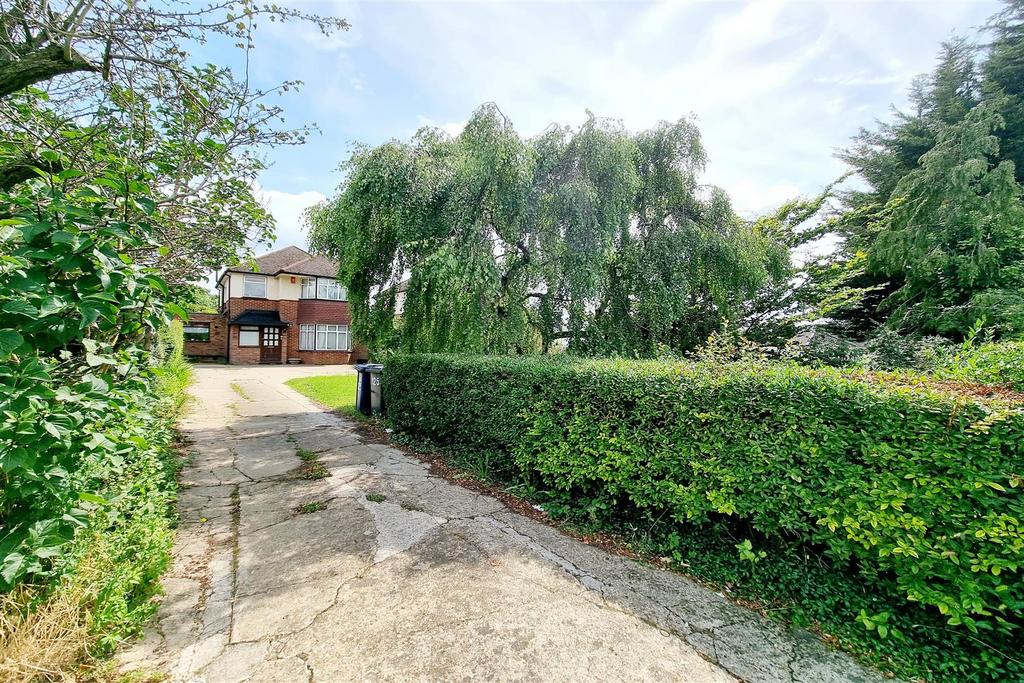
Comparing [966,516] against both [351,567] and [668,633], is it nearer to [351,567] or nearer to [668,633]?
[668,633]

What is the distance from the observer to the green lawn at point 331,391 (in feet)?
34.6

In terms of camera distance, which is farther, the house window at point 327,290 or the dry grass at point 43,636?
the house window at point 327,290

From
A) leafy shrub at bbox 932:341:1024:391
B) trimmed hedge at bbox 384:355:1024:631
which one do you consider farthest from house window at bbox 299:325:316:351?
leafy shrub at bbox 932:341:1024:391

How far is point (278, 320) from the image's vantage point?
2406 centimetres

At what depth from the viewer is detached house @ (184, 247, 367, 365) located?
23.5 meters

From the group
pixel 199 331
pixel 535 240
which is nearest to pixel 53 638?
pixel 535 240

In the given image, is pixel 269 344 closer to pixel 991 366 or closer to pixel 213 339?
pixel 213 339

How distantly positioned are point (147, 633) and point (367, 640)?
130cm

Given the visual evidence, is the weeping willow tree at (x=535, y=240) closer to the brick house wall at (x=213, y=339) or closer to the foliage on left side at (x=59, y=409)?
the foliage on left side at (x=59, y=409)

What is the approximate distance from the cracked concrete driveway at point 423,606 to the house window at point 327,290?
22786mm

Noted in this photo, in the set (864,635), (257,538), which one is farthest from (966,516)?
(257,538)

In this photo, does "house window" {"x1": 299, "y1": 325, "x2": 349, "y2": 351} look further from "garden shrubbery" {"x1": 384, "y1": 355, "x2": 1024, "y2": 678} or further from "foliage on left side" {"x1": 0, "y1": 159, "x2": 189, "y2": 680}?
"foliage on left side" {"x1": 0, "y1": 159, "x2": 189, "y2": 680}

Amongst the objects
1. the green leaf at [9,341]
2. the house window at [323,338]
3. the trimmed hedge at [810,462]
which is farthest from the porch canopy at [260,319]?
the green leaf at [9,341]

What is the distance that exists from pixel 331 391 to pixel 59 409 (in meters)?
12.4
